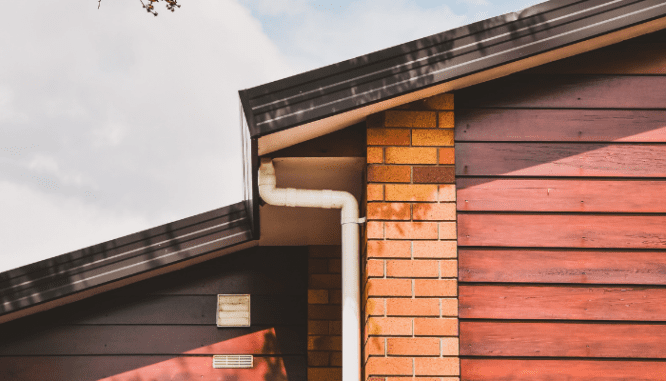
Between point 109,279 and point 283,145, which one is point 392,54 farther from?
point 109,279

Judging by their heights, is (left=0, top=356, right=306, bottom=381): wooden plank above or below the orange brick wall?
below

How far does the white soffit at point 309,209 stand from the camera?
14.0 ft

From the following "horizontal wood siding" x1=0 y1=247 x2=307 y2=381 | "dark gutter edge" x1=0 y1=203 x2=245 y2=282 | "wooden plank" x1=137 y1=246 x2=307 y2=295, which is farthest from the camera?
"wooden plank" x1=137 y1=246 x2=307 y2=295

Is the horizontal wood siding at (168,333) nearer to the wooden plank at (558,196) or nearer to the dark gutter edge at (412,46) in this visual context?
the wooden plank at (558,196)

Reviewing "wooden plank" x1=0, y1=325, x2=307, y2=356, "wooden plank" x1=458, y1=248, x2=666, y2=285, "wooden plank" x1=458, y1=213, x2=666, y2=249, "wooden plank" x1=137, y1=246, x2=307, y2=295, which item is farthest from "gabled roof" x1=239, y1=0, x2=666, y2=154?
"wooden plank" x1=0, y1=325, x2=307, y2=356

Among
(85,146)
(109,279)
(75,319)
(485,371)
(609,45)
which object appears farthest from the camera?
(85,146)

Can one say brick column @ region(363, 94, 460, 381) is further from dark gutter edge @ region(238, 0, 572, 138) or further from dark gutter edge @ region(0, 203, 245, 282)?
dark gutter edge @ region(0, 203, 245, 282)

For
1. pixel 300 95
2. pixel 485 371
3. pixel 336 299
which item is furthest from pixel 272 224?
pixel 485 371

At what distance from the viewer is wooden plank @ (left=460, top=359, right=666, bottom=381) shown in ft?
11.9

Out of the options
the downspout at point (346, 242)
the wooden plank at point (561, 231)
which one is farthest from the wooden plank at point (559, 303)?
the downspout at point (346, 242)

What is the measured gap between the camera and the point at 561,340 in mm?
3676

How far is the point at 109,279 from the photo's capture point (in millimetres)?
4984

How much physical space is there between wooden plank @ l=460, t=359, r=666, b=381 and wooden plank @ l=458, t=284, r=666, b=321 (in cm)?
25

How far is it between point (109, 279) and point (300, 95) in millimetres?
2374
